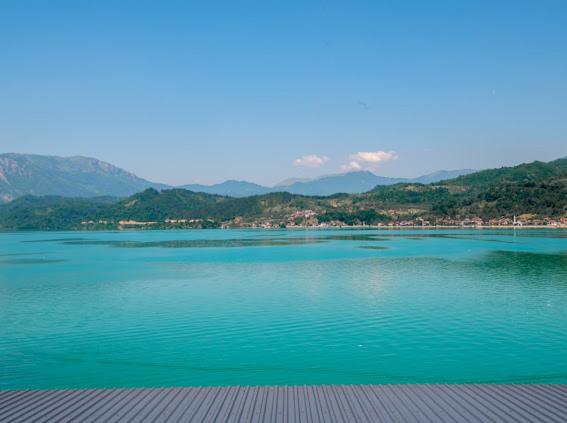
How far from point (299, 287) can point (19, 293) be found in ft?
115

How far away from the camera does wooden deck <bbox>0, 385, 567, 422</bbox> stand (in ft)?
55.9

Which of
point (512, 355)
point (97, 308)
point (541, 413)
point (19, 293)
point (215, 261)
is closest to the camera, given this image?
point (541, 413)

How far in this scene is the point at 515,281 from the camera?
204 ft

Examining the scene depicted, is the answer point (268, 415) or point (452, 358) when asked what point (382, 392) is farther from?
point (452, 358)

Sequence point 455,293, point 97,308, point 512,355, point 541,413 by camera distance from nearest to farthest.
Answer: point 541,413
point 512,355
point 97,308
point 455,293

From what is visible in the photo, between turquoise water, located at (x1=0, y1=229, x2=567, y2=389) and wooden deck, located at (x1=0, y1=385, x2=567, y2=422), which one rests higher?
wooden deck, located at (x1=0, y1=385, x2=567, y2=422)

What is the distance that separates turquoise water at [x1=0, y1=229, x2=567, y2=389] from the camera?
27.2 m

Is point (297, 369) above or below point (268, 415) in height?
below

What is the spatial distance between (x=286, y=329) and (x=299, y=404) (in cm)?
1909

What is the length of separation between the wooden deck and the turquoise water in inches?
222

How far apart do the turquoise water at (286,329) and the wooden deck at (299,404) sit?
5.64m

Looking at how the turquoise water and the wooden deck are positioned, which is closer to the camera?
the wooden deck

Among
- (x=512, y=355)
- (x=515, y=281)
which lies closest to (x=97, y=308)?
(x=512, y=355)

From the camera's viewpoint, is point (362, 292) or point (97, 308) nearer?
point (97, 308)
